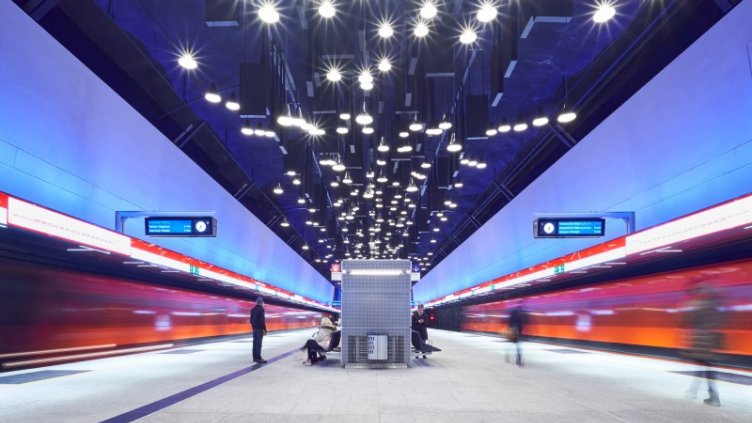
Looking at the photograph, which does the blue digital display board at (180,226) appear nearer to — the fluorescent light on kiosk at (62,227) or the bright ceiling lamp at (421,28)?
the fluorescent light on kiosk at (62,227)

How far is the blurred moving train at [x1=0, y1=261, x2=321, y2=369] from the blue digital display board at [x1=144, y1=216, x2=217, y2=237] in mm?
1766

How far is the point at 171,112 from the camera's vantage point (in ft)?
52.1

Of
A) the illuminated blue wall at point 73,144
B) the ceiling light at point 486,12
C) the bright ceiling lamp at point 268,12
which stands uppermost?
the bright ceiling lamp at point 268,12

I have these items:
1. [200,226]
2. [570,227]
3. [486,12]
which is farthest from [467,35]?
[200,226]

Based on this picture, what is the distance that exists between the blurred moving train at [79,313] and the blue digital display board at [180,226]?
1.77m

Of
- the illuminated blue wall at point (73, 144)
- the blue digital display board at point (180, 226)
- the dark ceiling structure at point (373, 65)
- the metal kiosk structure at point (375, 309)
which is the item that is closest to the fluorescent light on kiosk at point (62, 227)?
the illuminated blue wall at point (73, 144)

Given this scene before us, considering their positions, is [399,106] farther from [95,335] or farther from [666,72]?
[95,335]

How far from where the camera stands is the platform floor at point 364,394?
5.69 meters

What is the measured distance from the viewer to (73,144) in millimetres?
10039

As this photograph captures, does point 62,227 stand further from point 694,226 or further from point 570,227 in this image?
point 570,227

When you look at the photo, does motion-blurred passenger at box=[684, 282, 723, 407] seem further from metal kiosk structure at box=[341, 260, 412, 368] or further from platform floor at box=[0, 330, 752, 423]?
metal kiosk structure at box=[341, 260, 412, 368]

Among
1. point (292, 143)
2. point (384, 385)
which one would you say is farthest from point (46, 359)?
point (292, 143)

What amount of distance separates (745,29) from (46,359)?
1392 centimetres

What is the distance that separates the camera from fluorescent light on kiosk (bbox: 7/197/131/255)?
23.3ft
